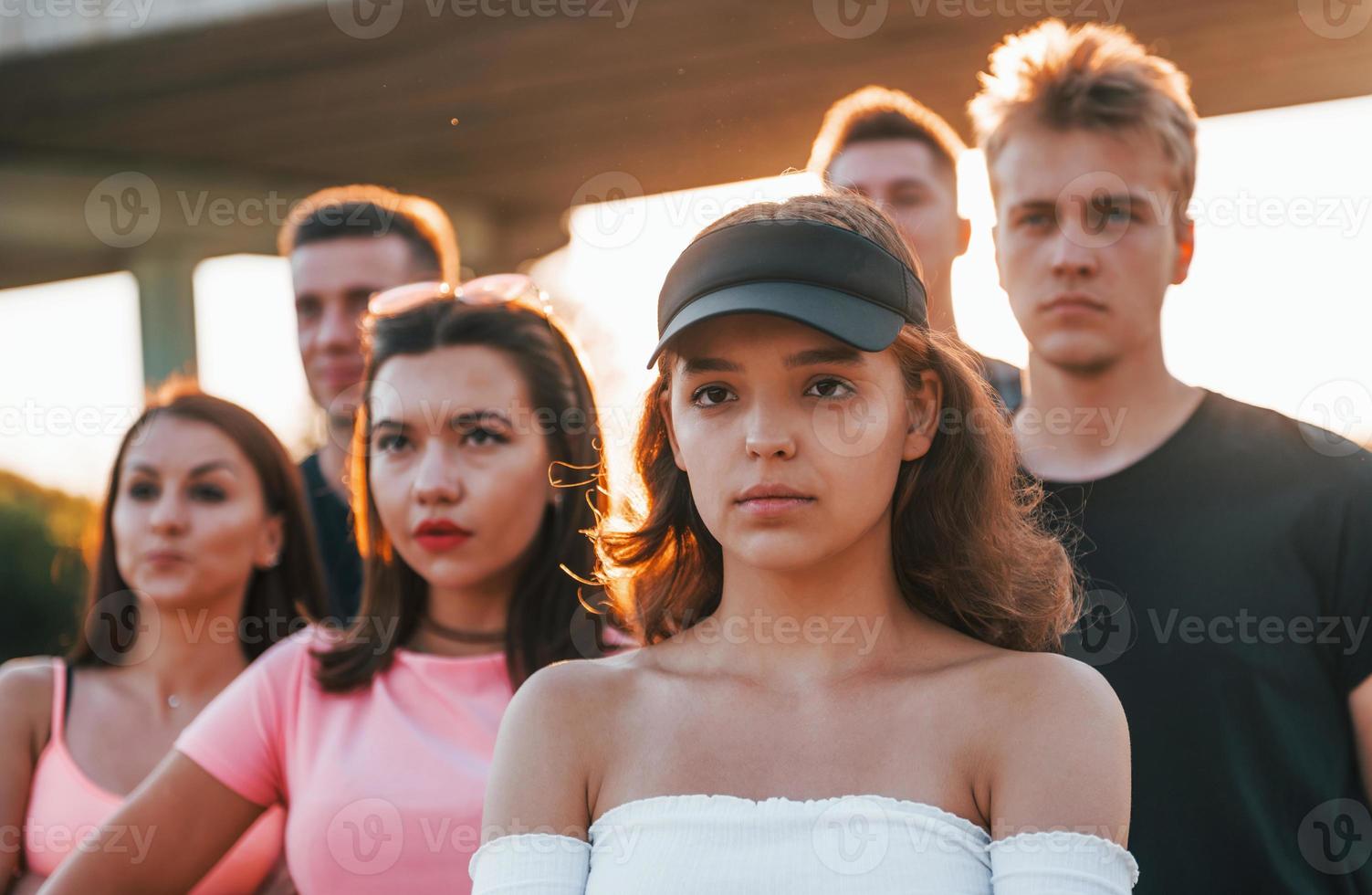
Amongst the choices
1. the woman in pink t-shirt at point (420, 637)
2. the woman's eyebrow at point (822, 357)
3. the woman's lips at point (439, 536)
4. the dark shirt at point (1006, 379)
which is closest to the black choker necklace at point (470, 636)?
the woman in pink t-shirt at point (420, 637)

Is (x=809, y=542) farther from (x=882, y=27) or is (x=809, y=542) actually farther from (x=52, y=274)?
(x=52, y=274)

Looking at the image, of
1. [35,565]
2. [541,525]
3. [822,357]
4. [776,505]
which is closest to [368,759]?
[541,525]

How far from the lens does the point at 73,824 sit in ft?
9.66

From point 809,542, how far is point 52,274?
9.82 meters

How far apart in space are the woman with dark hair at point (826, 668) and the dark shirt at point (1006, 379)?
110 centimetres

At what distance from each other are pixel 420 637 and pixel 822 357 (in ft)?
3.97

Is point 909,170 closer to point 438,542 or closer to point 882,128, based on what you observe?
point 882,128

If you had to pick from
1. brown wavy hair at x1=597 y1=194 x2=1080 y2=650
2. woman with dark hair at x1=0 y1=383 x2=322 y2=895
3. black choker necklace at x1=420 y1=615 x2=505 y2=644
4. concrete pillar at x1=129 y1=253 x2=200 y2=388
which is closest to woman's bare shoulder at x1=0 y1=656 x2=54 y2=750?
woman with dark hair at x1=0 y1=383 x2=322 y2=895

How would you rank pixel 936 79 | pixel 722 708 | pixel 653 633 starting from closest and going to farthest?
pixel 722 708, pixel 653 633, pixel 936 79

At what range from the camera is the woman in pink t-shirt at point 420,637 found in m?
2.42

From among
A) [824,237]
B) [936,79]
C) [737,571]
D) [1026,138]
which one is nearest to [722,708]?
[737,571]

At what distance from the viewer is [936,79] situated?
6840 millimetres

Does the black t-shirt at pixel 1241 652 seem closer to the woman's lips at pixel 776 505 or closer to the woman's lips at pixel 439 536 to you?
the woman's lips at pixel 776 505

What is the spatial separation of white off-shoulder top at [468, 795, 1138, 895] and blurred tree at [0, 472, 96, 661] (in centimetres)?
909
